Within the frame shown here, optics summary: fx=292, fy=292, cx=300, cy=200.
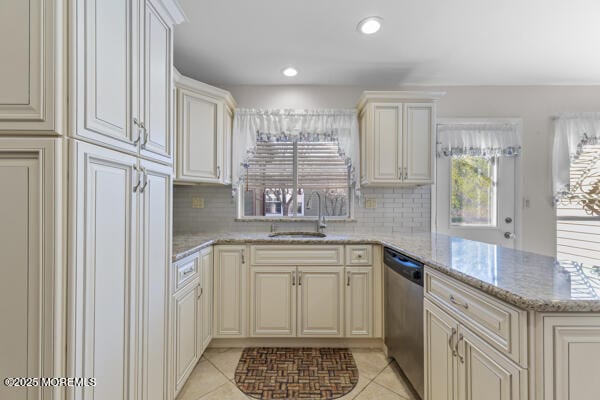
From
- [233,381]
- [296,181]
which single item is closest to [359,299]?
[233,381]

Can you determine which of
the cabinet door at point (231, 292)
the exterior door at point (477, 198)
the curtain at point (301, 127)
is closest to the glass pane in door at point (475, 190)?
the exterior door at point (477, 198)

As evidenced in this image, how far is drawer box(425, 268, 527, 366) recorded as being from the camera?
0.92 metres

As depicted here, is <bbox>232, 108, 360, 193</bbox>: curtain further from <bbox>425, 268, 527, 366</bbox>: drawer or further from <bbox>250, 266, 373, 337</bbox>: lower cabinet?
<bbox>425, 268, 527, 366</bbox>: drawer

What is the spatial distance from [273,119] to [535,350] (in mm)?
2625

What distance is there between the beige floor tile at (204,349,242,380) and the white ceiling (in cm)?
248

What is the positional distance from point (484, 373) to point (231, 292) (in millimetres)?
1798

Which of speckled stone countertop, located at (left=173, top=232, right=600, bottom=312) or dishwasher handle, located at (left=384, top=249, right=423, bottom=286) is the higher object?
speckled stone countertop, located at (left=173, top=232, right=600, bottom=312)

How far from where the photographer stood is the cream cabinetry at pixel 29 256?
0.81m

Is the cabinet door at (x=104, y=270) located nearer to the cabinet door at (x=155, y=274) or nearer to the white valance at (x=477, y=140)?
the cabinet door at (x=155, y=274)

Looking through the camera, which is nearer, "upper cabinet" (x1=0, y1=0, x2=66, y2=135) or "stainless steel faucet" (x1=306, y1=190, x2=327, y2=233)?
"upper cabinet" (x1=0, y1=0, x2=66, y2=135)

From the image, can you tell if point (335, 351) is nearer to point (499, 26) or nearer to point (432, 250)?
point (432, 250)

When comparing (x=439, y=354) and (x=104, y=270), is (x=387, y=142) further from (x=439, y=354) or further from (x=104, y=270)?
(x=104, y=270)

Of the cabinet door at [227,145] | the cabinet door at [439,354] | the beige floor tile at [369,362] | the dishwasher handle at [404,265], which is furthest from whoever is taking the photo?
the cabinet door at [227,145]

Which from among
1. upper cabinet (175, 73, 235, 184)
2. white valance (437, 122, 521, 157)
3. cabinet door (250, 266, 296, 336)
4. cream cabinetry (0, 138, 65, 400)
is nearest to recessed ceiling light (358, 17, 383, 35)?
upper cabinet (175, 73, 235, 184)
